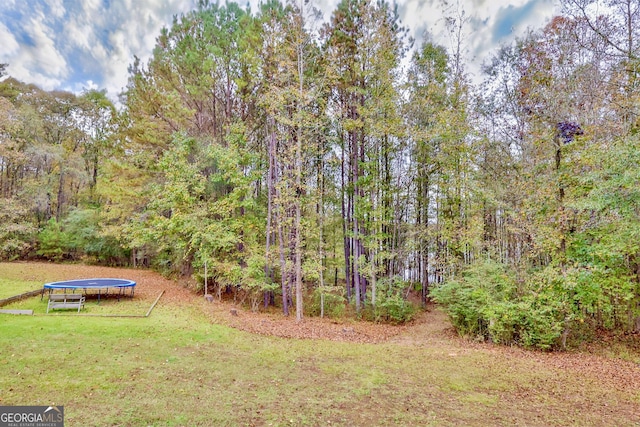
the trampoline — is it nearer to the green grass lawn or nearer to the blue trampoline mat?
the blue trampoline mat

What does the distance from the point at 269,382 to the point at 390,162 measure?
37.3ft

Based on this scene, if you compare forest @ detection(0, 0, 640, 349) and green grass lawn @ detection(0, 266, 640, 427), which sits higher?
forest @ detection(0, 0, 640, 349)

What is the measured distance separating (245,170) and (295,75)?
5.06 meters

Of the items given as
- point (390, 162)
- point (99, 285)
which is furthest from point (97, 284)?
point (390, 162)

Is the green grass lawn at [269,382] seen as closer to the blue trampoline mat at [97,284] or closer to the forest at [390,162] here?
the blue trampoline mat at [97,284]

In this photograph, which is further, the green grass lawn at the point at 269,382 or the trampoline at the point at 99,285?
the trampoline at the point at 99,285

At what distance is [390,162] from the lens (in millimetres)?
14086

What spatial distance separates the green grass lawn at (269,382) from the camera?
150 inches

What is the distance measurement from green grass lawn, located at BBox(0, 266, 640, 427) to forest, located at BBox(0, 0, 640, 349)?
302 cm

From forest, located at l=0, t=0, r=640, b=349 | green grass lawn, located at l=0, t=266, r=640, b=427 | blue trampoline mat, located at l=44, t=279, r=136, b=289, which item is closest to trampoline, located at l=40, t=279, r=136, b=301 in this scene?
blue trampoline mat, located at l=44, t=279, r=136, b=289

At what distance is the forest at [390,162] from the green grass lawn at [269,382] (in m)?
3.02

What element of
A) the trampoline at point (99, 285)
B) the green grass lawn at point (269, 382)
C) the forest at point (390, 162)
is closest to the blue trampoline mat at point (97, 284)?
the trampoline at point (99, 285)

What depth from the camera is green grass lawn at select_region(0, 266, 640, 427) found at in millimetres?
3822

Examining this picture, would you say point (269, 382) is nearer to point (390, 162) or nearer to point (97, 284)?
point (97, 284)
